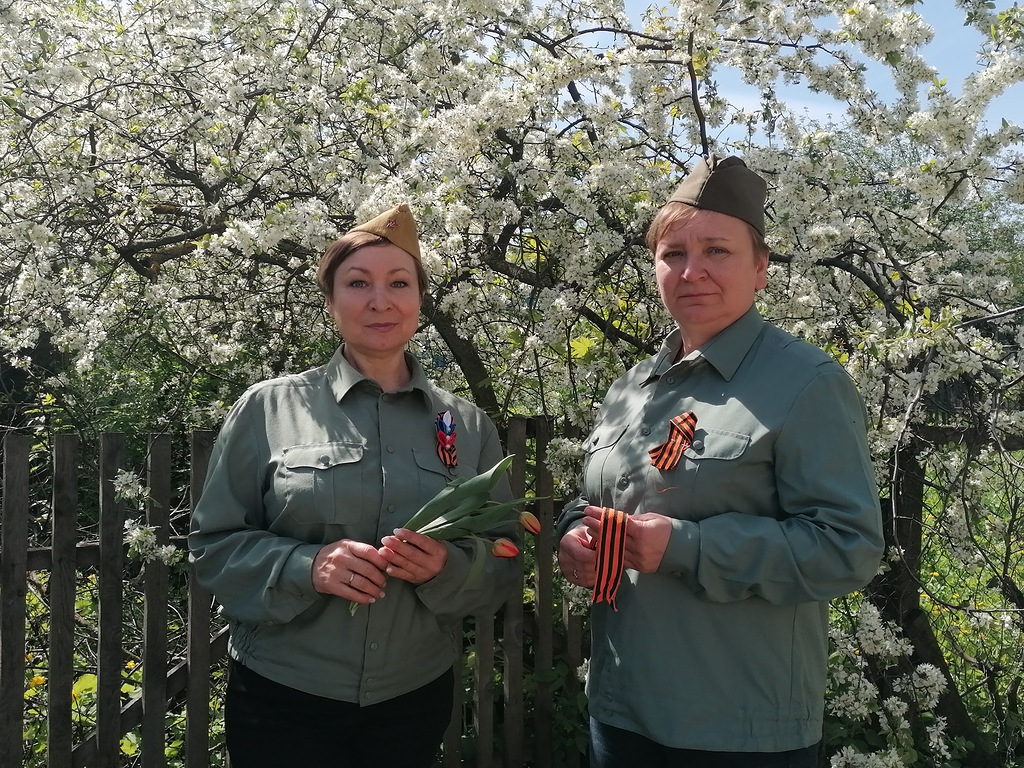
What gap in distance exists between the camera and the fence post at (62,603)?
2855 mm

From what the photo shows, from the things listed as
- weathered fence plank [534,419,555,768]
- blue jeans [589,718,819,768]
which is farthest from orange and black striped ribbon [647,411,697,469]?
weathered fence plank [534,419,555,768]

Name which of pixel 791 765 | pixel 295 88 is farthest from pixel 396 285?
pixel 295 88

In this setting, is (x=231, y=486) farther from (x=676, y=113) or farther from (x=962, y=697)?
(x=962, y=697)

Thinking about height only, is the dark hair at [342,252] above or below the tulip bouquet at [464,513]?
above

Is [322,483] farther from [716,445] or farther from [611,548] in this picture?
[716,445]

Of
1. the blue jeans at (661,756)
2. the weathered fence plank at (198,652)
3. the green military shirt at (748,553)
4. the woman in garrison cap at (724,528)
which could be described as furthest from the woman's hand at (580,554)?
the weathered fence plank at (198,652)

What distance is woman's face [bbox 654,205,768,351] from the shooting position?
1.96 meters

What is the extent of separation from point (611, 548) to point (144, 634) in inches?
77.1

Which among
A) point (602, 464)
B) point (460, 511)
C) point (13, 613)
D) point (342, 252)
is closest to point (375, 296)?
point (342, 252)

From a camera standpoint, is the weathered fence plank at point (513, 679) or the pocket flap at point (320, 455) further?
the weathered fence plank at point (513, 679)

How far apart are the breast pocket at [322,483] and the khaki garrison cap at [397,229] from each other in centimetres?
56

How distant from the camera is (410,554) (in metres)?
1.97

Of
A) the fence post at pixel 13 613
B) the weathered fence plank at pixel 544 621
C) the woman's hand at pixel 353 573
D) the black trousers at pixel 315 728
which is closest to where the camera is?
the woman's hand at pixel 353 573

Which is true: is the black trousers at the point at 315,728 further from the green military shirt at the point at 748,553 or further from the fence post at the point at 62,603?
the fence post at the point at 62,603
